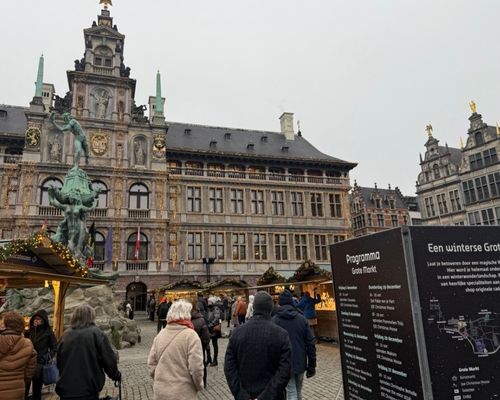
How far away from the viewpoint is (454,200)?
122ft

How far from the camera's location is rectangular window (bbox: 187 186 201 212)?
101 feet

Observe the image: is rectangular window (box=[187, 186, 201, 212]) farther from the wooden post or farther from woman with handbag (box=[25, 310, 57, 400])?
A: woman with handbag (box=[25, 310, 57, 400])

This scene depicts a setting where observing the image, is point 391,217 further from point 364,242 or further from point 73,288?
point 364,242

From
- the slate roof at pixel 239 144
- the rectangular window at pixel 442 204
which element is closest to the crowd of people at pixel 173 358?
the slate roof at pixel 239 144

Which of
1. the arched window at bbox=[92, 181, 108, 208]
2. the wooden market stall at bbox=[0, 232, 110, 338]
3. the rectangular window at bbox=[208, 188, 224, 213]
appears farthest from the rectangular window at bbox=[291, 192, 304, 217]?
the wooden market stall at bbox=[0, 232, 110, 338]

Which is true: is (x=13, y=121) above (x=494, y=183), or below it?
above

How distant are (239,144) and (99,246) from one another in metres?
15.4

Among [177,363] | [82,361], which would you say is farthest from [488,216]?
[82,361]

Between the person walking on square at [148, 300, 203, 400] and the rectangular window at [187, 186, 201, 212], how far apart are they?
26734 mm

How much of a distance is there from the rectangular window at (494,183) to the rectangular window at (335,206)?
13.6m

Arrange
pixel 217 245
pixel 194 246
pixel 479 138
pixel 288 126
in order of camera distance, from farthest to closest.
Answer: pixel 288 126 → pixel 479 138 → pixel 217 245 → pixel 194 246

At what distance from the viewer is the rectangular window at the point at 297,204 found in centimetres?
3331

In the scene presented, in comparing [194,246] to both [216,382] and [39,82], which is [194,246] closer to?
[39,82]

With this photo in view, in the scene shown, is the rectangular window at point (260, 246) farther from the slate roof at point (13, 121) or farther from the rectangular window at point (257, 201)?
the slate roof at point (13, 121)
